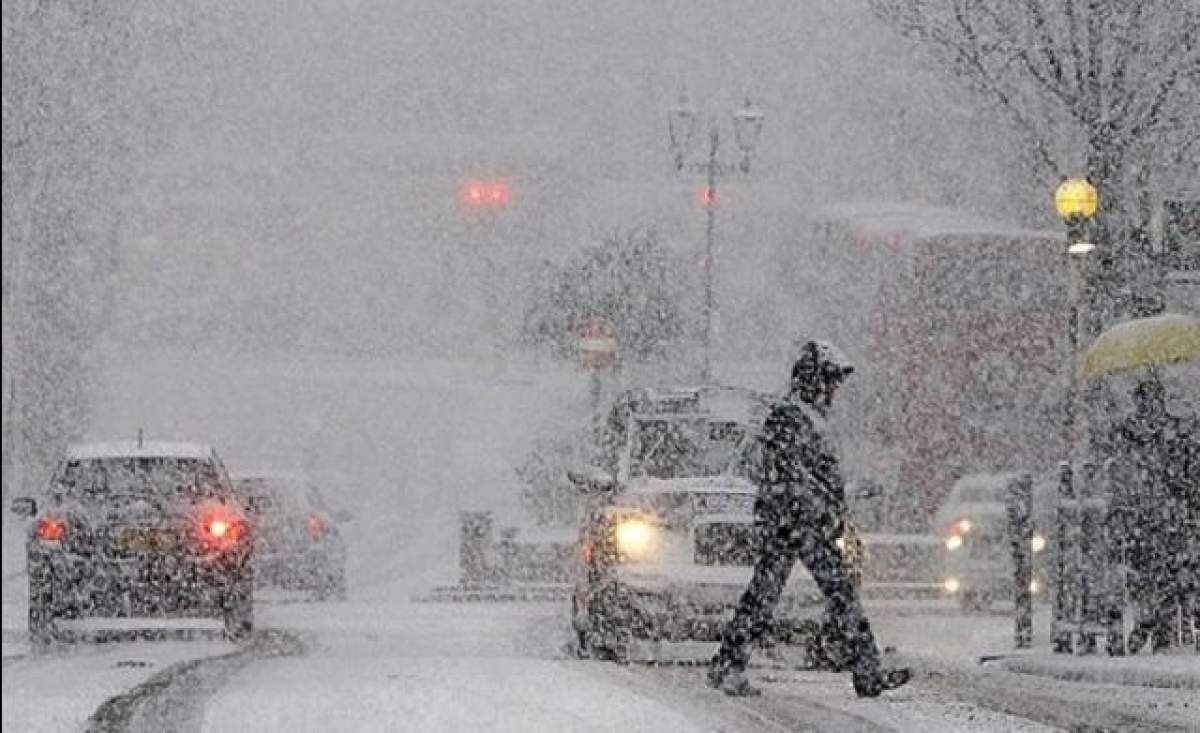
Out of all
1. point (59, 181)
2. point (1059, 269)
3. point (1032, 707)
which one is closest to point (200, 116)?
point (1059, 269)

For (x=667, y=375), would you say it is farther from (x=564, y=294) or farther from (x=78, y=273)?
(x=78, y=273)

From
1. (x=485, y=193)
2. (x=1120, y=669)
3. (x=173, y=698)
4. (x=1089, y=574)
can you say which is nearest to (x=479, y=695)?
(x=173, y=698)

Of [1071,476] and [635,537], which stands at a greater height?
[1071,476]

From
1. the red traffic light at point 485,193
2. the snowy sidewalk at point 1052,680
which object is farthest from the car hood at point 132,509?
the red traffic light at point 485,193

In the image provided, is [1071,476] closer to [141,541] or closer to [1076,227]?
[1076,227]

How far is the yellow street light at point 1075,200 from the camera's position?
53.5 ft

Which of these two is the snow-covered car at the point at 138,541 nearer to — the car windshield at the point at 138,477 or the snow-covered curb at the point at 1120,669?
the car windshield at the point at 138,477

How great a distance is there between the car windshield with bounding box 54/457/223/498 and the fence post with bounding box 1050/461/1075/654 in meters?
5.16

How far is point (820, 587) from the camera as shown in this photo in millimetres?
10727

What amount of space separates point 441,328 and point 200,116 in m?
7.10

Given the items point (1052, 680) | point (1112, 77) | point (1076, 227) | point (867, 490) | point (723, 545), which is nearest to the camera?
point (1052, 680)

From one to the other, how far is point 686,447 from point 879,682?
5.31 meters

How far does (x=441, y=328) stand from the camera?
5506 centimetres

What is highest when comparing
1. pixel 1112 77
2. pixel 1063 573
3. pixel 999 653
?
pixel 1112 77
